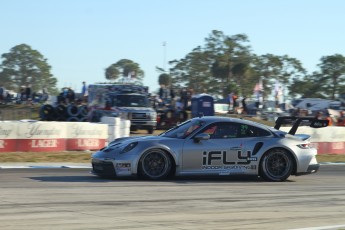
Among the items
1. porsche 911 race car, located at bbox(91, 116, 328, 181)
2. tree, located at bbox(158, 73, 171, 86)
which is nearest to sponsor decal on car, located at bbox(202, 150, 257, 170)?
porsche 911 race car, located at bbox(91, 116, 328, 181)

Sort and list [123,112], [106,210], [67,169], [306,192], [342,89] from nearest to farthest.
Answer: [106,210] < [306,192] < [67,169] < [123,112] < [342,89]

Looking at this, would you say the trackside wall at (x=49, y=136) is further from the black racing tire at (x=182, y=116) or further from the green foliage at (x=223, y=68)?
the green foliage at (x=223, y=68)

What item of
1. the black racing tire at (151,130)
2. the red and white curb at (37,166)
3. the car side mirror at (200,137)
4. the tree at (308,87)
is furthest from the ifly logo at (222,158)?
the tree at (308,87)

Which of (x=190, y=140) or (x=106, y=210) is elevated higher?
(x=190, y=140)

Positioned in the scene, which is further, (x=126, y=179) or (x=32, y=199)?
(x=126, y=179)

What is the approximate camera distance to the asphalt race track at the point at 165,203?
7.20 meters

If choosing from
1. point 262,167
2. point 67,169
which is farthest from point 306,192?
point 67,169

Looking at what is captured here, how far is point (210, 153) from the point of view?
1197 cm

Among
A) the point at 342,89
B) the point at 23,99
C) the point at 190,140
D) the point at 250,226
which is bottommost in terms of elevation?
the point at 250,226

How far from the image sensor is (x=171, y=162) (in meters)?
11.8

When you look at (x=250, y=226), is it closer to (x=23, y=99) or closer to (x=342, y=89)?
(x=23, y=99)

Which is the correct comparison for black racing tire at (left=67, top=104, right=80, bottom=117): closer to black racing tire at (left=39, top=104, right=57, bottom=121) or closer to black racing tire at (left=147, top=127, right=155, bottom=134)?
black racing tire at (left=39, top=104, right=57, bottom=121)

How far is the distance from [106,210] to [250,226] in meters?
1.86

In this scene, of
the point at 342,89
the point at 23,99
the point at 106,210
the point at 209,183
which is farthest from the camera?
the point at 342,89
